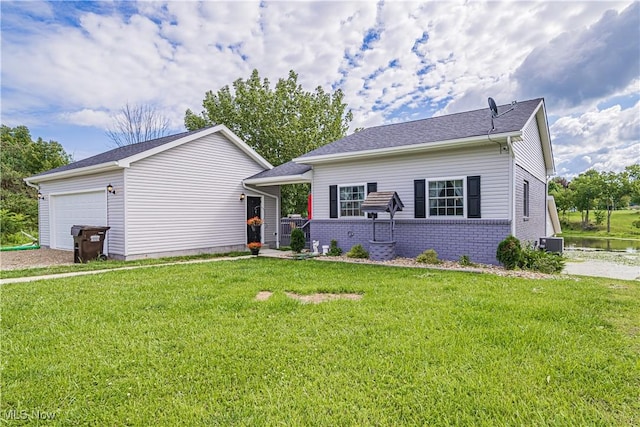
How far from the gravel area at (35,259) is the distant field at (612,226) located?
27614 millimetres

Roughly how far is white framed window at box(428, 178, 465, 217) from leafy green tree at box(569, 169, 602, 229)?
21.2 meters

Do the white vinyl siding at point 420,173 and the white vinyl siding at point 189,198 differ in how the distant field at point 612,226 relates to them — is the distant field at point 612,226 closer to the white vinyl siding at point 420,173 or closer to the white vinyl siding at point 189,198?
the white vinyl siding at point 420,173

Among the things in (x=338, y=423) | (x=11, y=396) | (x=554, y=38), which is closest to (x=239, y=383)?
(x=338, y=423)

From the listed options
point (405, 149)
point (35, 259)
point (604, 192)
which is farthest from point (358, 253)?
point (604, 192)

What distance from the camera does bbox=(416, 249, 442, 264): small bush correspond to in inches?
347

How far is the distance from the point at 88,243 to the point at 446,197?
10328 millimetres

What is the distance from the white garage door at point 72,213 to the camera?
1077 centimetres

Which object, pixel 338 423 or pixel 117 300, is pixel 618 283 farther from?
pixel 117 300

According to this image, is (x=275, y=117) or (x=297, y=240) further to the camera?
(x=275, y=117)

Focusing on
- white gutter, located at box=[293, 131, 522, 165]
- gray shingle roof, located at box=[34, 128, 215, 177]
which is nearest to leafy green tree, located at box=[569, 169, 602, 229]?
white gutter, located at box=[293, 131, 522, 165]

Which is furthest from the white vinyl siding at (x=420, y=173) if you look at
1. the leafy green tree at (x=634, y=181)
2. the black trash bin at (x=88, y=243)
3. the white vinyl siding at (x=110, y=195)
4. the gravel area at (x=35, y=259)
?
the leafy green tree at (x=634, y=181)

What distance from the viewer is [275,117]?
68.8ft

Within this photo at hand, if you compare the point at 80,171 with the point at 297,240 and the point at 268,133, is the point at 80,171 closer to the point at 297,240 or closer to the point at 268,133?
the point at 297,240

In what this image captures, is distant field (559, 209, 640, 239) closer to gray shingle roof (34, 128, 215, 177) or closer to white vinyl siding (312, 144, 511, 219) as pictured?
white vinyl siding (312, 144, 511, 219)
